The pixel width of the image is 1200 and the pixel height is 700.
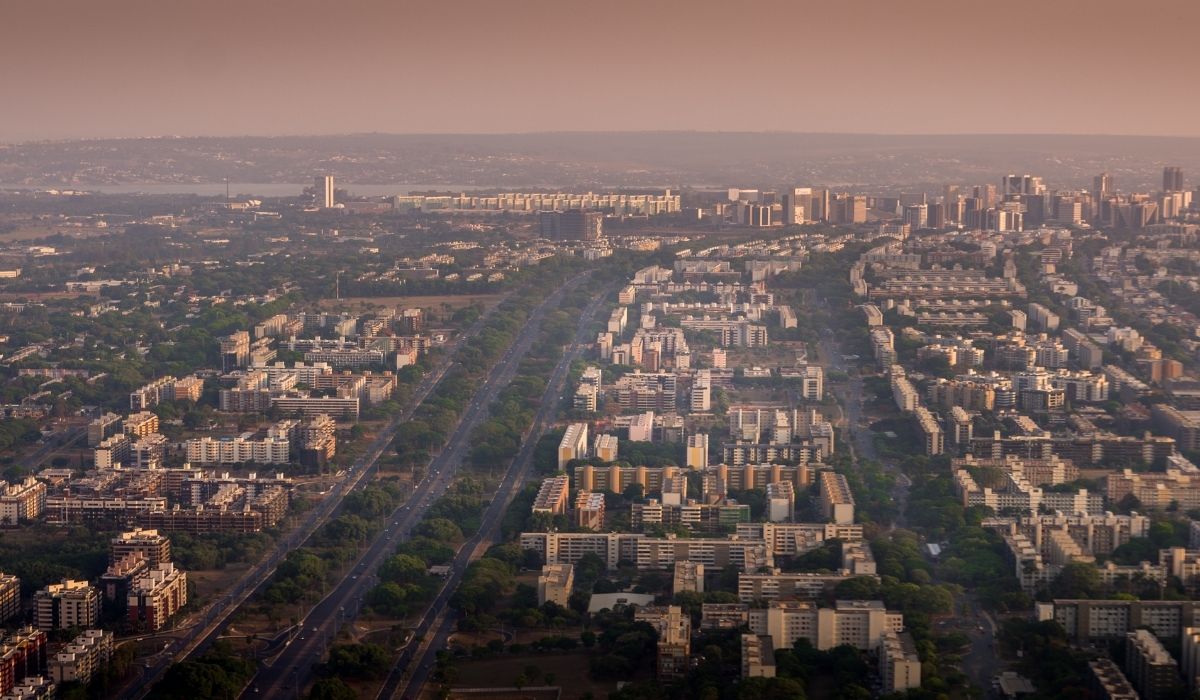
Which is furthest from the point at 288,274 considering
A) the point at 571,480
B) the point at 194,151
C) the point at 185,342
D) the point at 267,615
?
the point at 194,151

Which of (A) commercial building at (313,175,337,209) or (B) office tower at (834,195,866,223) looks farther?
(A) commercial building at (313,175,337,209)

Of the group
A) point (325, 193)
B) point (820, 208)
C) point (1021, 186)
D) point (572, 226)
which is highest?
point (1021, 186)

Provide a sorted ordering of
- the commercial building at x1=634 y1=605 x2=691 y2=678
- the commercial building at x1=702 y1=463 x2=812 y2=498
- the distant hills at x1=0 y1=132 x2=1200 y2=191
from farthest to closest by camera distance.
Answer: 1. the distant hills at x1=0 y1=132 x2=1200 y2=191
2. the commercial building at x1=702 y1=463 x2=812 y2=498
3. the commercial building at x1=634 y1=605 x2=691 y2=678

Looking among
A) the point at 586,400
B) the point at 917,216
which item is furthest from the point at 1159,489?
the point at 917,216

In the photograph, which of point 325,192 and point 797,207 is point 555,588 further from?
point 325,192

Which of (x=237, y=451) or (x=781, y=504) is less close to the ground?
(x=781, y=504)

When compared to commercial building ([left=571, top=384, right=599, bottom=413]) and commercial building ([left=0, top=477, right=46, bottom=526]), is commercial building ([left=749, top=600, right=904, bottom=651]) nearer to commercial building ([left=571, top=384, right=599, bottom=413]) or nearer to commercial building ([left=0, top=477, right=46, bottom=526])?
commercial building ([left=0, top=477, right=46, bottom=526])

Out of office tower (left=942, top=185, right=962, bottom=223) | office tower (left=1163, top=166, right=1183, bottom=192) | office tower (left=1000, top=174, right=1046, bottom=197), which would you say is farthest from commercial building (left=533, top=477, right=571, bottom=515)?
office tower (left=1163, top=166, right=1183, bottom=192)
